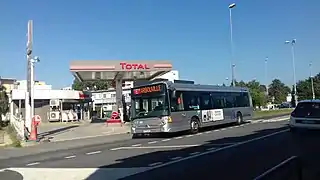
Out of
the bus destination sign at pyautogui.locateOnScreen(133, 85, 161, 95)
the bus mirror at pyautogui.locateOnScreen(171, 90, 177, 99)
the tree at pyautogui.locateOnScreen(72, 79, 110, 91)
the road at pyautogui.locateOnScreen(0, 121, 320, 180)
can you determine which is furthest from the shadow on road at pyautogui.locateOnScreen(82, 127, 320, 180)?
the tree at pyautogui.locateOnScreen(72, 79, 110, 91)

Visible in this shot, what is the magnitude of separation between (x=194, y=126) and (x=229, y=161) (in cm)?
1229

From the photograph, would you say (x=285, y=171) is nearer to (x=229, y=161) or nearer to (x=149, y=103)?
(x=229, y=161)

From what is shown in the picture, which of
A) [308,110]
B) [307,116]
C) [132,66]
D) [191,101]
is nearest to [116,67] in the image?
[132,66]

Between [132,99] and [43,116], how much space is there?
28812 millimetres

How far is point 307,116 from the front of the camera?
759 inches

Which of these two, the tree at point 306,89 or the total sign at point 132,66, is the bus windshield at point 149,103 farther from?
the tree at point 306,89

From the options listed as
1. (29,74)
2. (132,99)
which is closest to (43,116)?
(29,74)

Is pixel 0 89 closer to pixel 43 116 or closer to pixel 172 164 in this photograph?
pixel 43 116

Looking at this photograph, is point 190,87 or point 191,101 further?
point 190,87

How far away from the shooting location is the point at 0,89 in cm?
4588

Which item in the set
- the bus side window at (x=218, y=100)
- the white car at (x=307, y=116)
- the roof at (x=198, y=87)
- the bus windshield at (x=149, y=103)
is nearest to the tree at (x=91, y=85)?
the roof at (x=198, y=87)

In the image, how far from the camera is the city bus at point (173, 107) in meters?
21.6

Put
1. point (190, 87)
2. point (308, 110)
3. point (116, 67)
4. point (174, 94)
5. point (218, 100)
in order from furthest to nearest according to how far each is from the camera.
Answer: point (116, 67) < point (218, 100) < point (190, 87) < point (174, 94) < point (308, 110)

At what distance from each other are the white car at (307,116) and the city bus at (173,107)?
5857 millimetres
